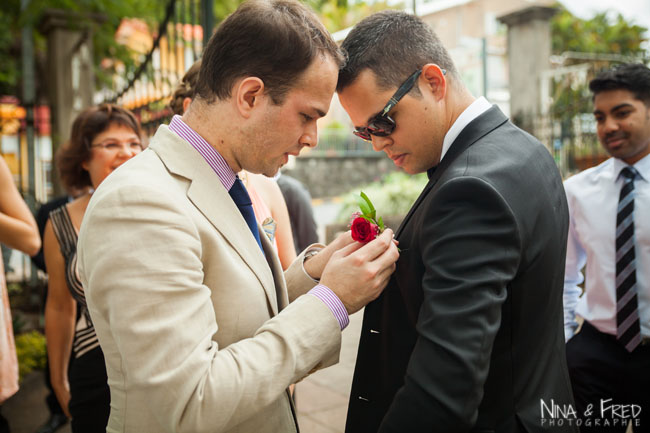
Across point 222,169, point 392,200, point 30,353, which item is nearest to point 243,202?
point 222,169

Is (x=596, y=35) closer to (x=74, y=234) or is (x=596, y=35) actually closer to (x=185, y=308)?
(x=74, y=234)

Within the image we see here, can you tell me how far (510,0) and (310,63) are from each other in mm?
43475

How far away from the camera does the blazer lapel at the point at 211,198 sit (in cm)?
161

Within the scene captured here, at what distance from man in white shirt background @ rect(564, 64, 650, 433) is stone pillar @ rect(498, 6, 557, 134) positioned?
4.68 metres

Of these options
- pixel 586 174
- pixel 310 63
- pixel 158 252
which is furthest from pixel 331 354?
pixel 586 174

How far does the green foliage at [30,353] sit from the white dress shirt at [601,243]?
16.2 feet

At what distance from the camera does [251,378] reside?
1.42 m

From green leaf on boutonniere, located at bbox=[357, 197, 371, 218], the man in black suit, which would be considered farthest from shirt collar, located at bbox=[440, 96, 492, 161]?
green leaf on boutonniere, located at bbox=[357, 197, 371, 218]


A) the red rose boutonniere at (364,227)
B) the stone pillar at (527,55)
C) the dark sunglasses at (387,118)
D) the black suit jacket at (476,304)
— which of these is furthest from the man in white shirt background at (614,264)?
the stone pillar at (527,55)

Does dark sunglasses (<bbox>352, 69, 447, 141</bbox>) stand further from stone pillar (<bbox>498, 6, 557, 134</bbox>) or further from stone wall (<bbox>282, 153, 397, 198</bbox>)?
stone wall (<bbox>282, 153, 397, 198</bbox>)

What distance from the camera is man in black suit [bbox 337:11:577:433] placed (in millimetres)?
1420

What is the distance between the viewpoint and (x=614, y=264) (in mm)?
2998

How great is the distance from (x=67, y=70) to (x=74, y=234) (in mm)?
4498

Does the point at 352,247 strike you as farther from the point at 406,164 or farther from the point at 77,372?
the point at 77,372
